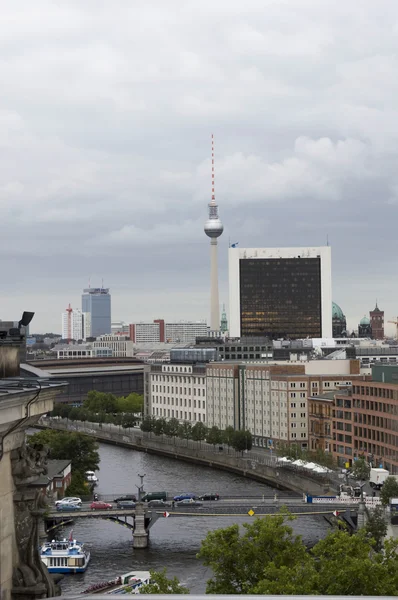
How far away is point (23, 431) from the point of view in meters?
9.12

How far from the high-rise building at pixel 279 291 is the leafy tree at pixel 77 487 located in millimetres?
117852

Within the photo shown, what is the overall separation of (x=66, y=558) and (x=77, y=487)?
2448 cm

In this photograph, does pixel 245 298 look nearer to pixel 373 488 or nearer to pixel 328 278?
pixel 328 278

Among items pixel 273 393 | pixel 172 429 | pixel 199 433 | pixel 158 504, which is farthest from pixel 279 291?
pixel 158 504

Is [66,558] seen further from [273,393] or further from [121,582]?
[273,393]

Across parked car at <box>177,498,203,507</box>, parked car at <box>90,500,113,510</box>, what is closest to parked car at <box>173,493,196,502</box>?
parked car at <box>177,498,203,507</box>

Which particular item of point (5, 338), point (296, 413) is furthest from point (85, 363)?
point (5, 338)

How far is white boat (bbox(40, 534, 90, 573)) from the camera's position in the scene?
50656 mm

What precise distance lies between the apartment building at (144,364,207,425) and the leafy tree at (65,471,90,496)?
4342cm

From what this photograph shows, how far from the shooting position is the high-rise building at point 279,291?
195m

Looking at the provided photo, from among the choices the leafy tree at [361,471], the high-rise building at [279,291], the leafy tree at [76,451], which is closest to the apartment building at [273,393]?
the leafy tree at [76,451]

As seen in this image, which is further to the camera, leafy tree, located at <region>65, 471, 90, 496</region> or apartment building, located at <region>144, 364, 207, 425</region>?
apartment building, located at <region>144, 364, 207, 425</region>

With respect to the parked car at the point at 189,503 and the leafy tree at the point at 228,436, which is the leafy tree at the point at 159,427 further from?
the parked car at the point at 189,503

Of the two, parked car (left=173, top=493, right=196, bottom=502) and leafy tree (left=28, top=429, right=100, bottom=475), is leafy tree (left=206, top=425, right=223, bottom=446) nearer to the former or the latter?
leafy tree (left=28, top=429, right=100, bottom=475)
